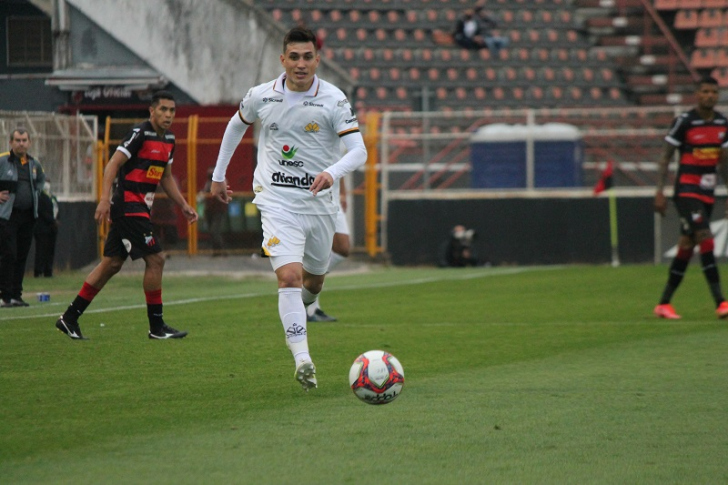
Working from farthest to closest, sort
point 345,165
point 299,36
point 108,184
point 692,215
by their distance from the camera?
1. point 692,215
2. point 108,184
3. point 299,36
4. point 345,165

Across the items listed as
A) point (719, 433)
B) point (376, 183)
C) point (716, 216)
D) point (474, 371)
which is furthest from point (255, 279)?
point (719, 433)

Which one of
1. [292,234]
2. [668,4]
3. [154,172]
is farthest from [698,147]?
[668,4]

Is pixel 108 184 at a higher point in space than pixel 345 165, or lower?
lower

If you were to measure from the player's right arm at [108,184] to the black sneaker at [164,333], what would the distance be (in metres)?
1.03

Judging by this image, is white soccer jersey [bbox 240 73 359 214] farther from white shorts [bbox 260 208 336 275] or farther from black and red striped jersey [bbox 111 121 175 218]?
black and red striped jersey [bbox 111 121 175 218]

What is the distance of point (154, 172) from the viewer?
10250mm

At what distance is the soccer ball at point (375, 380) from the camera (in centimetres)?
664

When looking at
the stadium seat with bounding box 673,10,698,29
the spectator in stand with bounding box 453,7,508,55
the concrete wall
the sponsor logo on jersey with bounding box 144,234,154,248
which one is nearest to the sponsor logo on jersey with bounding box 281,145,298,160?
the sponsor logo on jersey with bounding box 144,234,154,248

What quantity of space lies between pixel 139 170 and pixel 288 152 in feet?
9.52

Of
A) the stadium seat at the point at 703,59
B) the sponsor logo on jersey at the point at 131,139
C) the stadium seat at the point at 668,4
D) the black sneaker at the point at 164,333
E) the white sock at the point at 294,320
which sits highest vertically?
the stadium seat at the point at 668,4

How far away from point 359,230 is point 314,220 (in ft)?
57.4

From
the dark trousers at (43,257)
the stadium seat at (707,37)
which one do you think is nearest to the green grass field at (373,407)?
the dark trousers at (43,257)

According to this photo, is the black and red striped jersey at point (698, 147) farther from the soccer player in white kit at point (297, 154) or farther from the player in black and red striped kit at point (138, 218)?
the soccer player in white kit at point (297, 154)

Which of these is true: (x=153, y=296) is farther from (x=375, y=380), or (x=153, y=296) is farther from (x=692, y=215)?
(x=692, y=215)
